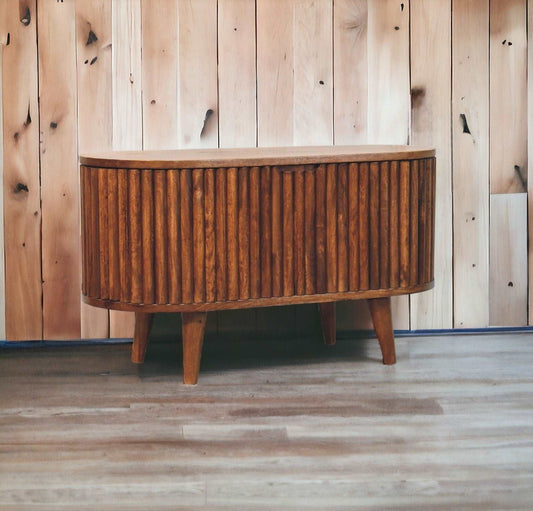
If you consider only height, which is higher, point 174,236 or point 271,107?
point 271,107

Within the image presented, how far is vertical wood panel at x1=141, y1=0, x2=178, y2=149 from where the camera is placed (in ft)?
8.57

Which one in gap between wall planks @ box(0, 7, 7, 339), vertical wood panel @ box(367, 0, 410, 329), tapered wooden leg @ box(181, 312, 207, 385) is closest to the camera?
tapered wooden leg @ box(181, 312, 207, 385)

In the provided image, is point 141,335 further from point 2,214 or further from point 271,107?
point 271,107

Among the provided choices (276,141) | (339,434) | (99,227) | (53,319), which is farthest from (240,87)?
(339,434)

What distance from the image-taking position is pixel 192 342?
91.0 inches

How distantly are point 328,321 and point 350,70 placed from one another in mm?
677

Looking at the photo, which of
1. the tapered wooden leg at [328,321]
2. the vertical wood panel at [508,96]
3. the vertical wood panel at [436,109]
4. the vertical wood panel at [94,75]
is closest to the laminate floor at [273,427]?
the tapered wooden leg at [328,321]

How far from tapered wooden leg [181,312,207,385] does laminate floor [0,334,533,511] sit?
0.04m

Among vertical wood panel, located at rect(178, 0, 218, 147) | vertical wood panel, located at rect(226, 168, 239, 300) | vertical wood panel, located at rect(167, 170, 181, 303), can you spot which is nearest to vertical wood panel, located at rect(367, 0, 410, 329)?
vertical wood panel, located at rect(178, 0, 218, 147)

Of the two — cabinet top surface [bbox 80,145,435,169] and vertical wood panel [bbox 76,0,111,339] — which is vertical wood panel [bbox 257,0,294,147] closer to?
cabinet top surface [bbox 80,145,435,169]

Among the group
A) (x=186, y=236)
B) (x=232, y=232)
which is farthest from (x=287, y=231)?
(x=186, y=236)

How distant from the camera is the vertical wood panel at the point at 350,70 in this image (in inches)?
106

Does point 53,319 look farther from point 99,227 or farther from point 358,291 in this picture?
point 358,291

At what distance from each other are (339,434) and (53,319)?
40.8 inches
